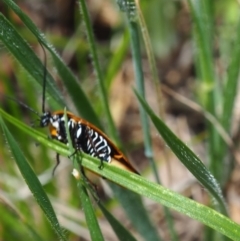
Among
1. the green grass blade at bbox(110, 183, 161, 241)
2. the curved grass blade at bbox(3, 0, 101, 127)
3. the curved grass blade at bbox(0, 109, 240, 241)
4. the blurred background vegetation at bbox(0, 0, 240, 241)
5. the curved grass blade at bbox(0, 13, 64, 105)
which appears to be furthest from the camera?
the blurred background vegetation at bbox(0, 0, 240, 241)

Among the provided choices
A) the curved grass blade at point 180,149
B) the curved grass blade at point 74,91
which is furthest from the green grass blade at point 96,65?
the curved grass blade at point 180,149

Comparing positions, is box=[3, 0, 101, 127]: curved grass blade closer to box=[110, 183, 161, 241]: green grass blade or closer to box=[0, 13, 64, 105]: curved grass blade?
box=[0, 13, 64, 105]: curved grass blade

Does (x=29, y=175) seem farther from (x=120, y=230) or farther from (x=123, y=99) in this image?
(x=123, y=99)

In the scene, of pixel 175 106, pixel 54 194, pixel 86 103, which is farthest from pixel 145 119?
pixel 175 106

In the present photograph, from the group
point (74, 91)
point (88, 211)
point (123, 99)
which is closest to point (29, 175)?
point (88, 211)

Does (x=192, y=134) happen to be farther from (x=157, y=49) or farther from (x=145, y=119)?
(x=145, y=119)

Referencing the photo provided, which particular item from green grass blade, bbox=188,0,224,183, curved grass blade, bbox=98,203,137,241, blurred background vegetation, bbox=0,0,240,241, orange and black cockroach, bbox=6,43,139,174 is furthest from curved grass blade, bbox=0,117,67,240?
blurred background vegetation, bbox=0,0,240,241
